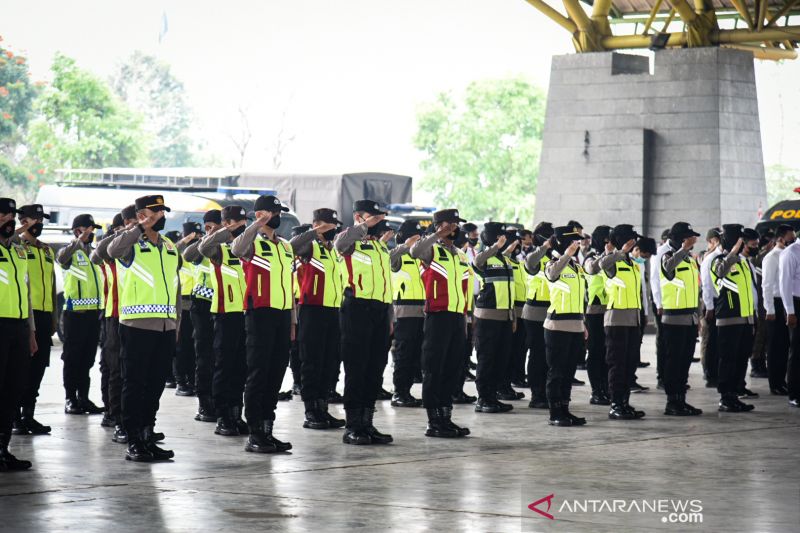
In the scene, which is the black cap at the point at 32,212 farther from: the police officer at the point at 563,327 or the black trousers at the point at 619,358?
the black trousers at the point at 619,358

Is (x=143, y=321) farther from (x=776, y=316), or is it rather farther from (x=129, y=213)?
(x=776, y=316)

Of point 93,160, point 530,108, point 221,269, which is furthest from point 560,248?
point 530,108

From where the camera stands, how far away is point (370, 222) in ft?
36.3

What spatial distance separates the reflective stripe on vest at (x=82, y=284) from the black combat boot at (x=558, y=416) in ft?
15.0

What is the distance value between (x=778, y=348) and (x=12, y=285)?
971cm

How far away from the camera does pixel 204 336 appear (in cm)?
1274

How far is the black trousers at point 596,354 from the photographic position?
586 inches

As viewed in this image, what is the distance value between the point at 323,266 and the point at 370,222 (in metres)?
0.99

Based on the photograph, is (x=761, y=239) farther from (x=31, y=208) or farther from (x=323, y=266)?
(x=31, y=208)

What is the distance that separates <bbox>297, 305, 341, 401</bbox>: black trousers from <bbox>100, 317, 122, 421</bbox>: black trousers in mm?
1646

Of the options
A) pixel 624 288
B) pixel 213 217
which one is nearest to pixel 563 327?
pixel 624 288

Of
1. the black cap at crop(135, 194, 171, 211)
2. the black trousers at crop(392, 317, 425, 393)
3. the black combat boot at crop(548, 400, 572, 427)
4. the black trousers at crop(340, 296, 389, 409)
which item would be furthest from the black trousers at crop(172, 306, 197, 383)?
the black cap at crop(135, 194, 171, 211)

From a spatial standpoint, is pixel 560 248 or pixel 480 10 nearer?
pixel 560 248

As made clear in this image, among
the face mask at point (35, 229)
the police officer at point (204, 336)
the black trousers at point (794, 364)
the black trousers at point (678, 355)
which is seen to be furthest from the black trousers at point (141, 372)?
the black trousers at point (794, 364)
